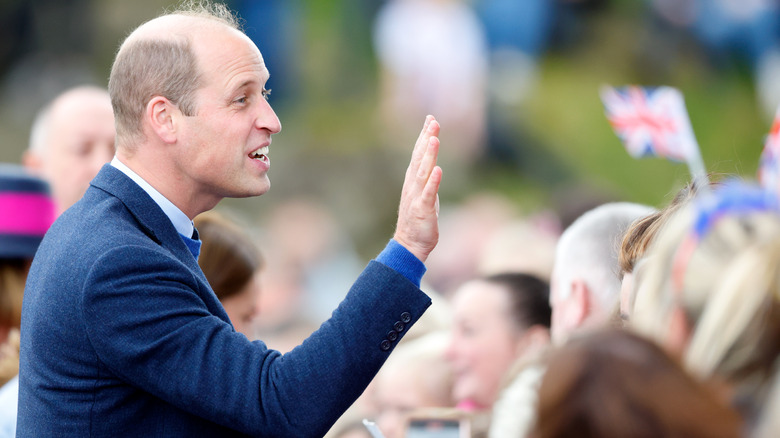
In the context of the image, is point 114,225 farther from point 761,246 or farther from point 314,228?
point 314,228

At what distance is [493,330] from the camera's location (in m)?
3.00

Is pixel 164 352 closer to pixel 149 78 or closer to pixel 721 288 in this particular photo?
pixel 149 78

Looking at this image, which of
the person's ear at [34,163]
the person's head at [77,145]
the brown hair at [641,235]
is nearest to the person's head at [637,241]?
the brown hair at [641,235]

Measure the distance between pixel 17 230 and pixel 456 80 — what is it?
6.11m

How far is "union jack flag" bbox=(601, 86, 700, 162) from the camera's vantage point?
3.51m

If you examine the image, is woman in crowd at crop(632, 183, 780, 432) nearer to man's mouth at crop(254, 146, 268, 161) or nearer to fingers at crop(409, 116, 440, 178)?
fingers at crop(409, 116, 440, 178)

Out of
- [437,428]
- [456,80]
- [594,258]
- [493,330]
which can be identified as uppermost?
[456,80]

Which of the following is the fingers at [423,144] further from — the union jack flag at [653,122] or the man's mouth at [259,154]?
the union jack flag at [653,122]

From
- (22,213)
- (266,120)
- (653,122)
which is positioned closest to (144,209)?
(266,120)

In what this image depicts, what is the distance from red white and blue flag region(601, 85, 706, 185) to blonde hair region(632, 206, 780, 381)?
6.95 ft

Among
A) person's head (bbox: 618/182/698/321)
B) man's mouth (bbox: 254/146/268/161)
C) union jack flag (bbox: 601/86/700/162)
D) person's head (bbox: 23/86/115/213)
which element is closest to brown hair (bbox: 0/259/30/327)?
person's head (bbox: 23/86/115/213)

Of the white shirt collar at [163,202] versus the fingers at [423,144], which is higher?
the fingers at [423,144]

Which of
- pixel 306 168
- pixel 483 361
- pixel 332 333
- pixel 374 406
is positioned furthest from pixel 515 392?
pixel 306 168

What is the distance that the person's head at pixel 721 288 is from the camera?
1.27 metres
